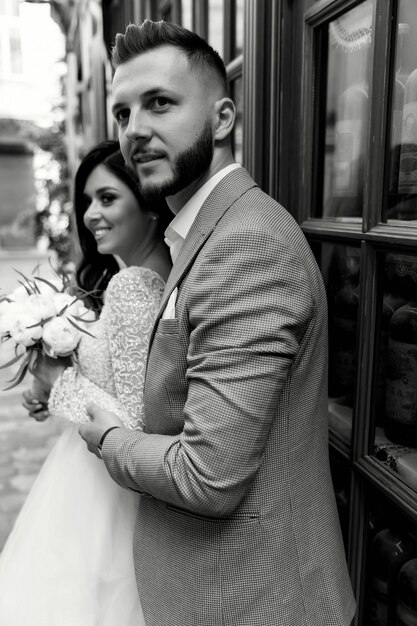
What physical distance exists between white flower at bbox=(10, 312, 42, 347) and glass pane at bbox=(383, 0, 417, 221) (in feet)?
2.98

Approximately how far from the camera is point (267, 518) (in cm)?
97

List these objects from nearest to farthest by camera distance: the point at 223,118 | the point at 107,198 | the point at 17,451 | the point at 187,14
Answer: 1. the point at 223,118
2. the point at 107,198
3. the point at 187,14
4. the point at 17,451

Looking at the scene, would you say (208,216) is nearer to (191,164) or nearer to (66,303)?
(191,164)

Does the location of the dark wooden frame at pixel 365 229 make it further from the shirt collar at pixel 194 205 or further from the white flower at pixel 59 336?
the white flower at pixel 59 336

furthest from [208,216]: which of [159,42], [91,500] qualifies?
[91,500]

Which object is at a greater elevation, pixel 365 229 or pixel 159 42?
pixel 159 42

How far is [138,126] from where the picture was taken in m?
1.09

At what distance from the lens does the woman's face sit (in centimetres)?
168

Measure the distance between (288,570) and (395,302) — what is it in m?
0.57

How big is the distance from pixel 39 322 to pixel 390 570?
1.02 metres

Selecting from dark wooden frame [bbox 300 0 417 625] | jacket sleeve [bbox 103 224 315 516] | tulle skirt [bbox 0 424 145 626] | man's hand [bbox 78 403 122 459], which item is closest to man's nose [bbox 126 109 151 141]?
jacket sleeve [bbox 103 224 315 516]

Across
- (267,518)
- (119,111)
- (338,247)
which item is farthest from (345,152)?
(267,518)

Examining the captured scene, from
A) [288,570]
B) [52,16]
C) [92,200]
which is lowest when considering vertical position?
[288,570]

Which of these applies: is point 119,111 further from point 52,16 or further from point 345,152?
point 52,16
